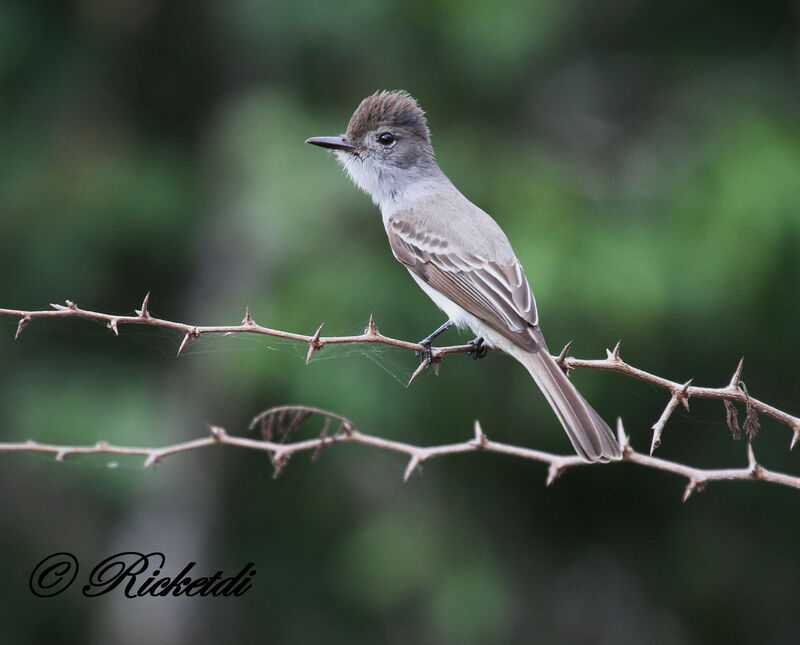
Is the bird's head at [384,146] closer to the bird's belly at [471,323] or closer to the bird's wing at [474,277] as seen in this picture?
the bird's wing at [474,277]

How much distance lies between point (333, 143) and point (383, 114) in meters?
0.40

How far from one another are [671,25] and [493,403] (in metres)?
3.11

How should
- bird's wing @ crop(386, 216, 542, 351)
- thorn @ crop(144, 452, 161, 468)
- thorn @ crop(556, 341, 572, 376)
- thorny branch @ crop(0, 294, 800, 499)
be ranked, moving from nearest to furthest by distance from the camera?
thorny branch @ crop(0, 294, 800, 499) < thorn @ crop(144, 452, 161, 468) < thorn @ crop(556, 341, 572, 376) < bird's wing @ crop(386, 216, 542, 351)

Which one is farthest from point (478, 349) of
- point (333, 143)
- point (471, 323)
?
point (333, 143)

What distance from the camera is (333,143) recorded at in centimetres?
471

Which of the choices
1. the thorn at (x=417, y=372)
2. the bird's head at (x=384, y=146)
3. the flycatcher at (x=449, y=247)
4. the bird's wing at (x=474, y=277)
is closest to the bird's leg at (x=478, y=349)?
the flycatcher at (x=449, y=247)

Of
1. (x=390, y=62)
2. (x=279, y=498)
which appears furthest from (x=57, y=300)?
(x=390, y=62)

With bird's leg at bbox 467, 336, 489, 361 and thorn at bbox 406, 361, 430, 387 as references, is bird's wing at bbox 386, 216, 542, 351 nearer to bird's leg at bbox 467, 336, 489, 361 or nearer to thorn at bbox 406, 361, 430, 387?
bird's leg at bbox 467, 336, 489, 361

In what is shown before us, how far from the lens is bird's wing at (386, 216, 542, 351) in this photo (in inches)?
157

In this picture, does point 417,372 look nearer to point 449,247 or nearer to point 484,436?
point 484,436

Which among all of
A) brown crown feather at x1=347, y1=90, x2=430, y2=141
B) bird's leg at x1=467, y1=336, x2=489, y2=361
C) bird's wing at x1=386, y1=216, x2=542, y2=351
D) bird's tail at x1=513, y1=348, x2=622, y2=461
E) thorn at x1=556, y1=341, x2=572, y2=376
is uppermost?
brown crown feather at x1=347, y1=90, x2=430, y2=141

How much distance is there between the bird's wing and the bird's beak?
407mm

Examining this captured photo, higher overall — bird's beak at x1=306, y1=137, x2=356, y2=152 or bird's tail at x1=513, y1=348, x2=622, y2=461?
bird's beak at x1=306, y1=137, x2=356, y2=152

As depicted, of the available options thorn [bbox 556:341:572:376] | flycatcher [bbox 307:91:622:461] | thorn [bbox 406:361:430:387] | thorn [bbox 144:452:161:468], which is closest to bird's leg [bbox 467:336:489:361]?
flycatcher [bbox 307:91:622:461]
